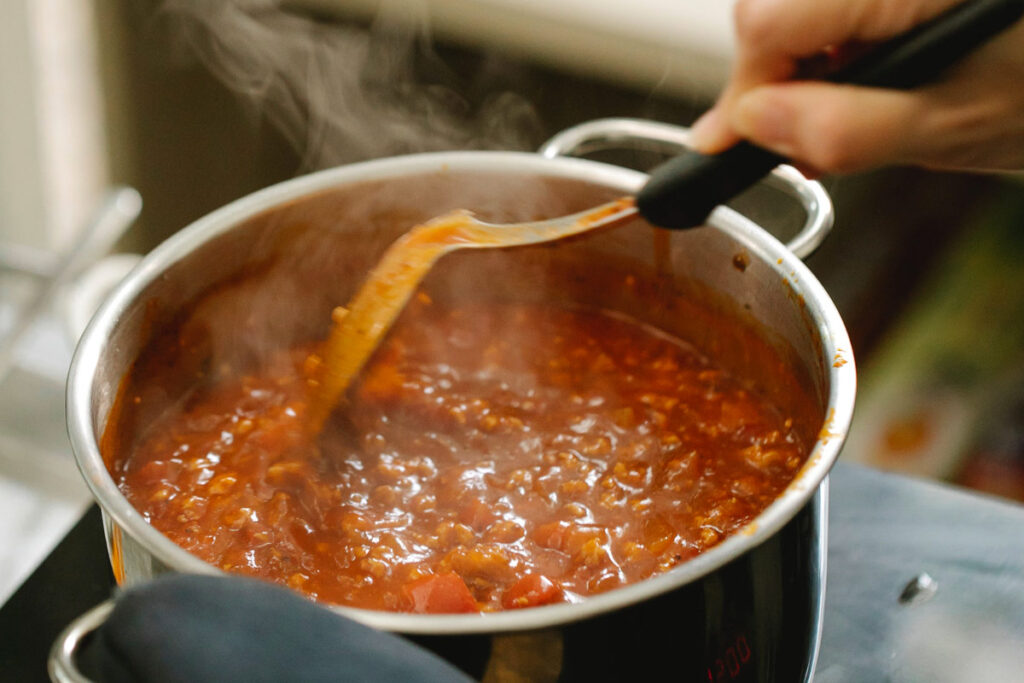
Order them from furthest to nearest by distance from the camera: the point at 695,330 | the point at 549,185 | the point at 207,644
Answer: the point at 695,330 < the point at 549,185 < the point at 207,644

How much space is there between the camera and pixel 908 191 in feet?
6.97

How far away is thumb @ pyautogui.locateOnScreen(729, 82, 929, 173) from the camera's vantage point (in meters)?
0.78

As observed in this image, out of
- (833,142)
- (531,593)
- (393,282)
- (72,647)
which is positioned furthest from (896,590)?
(72,647)

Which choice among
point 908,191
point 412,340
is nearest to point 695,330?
point 412,340

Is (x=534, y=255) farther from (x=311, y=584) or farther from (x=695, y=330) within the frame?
(x=311, y=584)

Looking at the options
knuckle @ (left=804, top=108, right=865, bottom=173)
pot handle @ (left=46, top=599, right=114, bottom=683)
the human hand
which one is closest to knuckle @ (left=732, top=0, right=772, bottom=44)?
the human hand

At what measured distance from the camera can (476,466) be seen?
45.7 inches

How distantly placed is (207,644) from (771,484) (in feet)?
2.31

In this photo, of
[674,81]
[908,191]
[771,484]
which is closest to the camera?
[771,484]

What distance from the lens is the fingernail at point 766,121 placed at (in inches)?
32.5

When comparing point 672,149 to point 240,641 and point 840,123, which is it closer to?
point 840,123

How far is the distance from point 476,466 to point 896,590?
490 mm

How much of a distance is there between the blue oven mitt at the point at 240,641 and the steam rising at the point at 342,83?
1.25 meters

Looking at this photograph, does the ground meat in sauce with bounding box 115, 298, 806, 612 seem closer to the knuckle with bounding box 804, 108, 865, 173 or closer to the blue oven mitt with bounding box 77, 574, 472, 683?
the blue oven mitt with bounding box 77, 574, 472, 683
